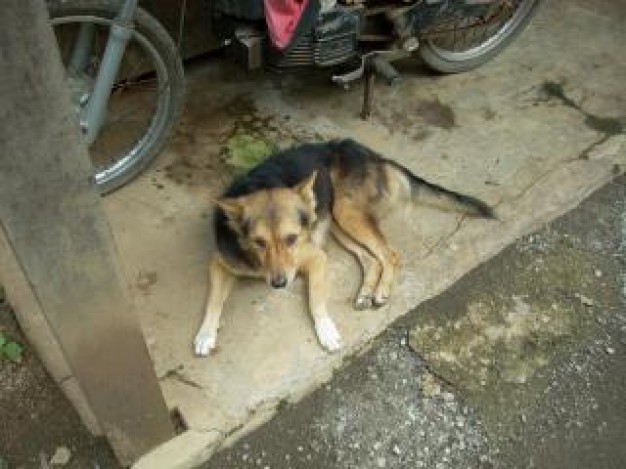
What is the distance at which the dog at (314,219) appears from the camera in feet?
10.7

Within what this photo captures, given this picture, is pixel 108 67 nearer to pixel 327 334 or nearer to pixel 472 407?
pixel 327 334

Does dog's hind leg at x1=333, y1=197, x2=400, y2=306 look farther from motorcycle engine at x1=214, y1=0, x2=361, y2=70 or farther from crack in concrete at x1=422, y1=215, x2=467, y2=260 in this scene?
motorcycle engine at x1=214, y1=0, x2=361, y2=70

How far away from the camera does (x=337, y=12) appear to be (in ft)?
13.1

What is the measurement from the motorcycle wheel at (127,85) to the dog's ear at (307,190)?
42.3 inches

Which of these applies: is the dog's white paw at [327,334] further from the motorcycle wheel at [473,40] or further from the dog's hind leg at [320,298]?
the motorcycle wheel at [473,40]

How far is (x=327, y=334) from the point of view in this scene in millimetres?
3395

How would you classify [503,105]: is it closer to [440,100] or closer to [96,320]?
[440,100]

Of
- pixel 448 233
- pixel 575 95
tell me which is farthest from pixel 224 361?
pixel 575 95

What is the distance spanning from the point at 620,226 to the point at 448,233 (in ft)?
3.63

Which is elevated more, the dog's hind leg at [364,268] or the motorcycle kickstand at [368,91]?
the motorcycle kickstand at [368,91]

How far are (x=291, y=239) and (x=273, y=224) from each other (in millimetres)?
120

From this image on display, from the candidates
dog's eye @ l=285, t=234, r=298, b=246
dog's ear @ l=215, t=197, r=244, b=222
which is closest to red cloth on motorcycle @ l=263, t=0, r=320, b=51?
dog's ear @ l=215, t=197, r=244, b=222

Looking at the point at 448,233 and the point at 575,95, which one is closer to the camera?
the point at 448,233

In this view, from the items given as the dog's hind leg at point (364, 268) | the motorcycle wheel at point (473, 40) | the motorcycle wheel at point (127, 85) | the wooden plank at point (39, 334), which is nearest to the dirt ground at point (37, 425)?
the wooden plank at point (39, 334)
